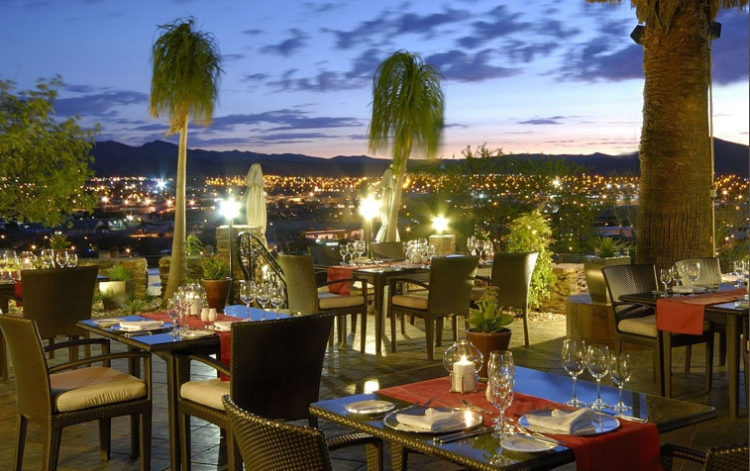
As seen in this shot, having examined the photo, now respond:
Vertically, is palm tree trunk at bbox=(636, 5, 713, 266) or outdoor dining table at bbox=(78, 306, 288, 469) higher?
palm tree trunk at bbox=(636, 5, 713, 266)

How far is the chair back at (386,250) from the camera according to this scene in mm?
9969

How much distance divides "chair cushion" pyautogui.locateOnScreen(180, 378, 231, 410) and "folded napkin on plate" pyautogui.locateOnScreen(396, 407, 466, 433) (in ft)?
5.05

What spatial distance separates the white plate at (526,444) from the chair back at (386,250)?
7495 millimetres

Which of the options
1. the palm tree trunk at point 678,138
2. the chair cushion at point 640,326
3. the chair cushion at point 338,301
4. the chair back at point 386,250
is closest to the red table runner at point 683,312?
the chair cushion at point 640,326

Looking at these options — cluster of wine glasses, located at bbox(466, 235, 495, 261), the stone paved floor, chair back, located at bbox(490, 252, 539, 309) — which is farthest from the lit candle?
cluster of wine glasses, located at bbox(466, 235, 495, 261)

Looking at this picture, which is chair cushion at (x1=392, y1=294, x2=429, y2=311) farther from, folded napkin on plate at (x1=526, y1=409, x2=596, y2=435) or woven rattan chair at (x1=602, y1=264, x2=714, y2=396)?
folded napkin on plate at (x1=526, y1=409, x2=596, y2=435)

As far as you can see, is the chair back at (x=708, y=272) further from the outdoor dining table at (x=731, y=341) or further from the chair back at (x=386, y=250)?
the chair back at (x=386, y=250)

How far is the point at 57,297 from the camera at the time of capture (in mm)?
6234

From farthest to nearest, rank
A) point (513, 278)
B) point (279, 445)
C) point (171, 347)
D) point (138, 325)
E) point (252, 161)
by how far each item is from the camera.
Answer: point (252, 161) → point (513, 278) → point (138, 325) → point (171, 347) → point (279, 445)

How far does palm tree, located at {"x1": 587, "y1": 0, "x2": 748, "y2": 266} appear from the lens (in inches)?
294

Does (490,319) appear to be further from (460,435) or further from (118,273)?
(118,273)

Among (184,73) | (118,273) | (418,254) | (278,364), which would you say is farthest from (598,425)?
(184,73)

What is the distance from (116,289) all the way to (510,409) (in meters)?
8.48

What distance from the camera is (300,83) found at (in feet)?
70.1
